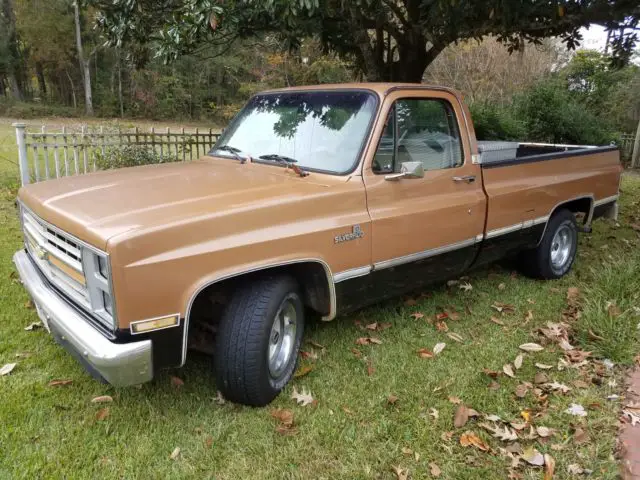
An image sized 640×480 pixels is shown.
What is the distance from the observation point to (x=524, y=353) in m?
4.04

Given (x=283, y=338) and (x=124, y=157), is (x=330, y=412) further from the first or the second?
(x=124, y=157)

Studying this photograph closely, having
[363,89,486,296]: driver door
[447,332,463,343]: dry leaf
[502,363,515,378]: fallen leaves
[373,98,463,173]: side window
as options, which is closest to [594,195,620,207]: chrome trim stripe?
[363,89,486,296]: driver door

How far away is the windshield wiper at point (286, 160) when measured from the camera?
3648 mm

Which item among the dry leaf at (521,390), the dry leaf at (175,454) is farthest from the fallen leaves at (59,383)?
the dry leaf at (521,390)

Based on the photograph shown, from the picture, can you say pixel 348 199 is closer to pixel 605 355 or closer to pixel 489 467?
pixel 489 467

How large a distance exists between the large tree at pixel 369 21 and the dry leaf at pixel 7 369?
4.23m

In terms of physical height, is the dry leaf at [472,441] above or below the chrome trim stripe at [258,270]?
below

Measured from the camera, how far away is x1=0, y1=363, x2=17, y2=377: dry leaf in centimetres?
350

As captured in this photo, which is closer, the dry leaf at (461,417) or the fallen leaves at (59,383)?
the dry leaf at (461,417)

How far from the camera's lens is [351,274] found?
11.5ft

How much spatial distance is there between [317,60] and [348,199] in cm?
1954

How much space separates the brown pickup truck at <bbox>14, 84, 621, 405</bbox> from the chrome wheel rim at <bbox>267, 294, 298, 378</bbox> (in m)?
0.01

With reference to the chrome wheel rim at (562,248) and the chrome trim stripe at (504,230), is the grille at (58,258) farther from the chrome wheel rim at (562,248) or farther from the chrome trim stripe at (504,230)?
the chrome wheel rim at (562,248)

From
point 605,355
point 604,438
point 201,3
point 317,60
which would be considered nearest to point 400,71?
point 201,3
